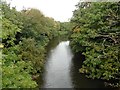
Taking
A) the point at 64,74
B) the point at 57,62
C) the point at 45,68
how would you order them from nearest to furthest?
the point at 64,74 → the point at 45,68 → the point at 57,62

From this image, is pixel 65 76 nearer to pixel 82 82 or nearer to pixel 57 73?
pixel 57 73

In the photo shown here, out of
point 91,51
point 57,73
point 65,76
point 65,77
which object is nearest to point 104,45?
point 91,51

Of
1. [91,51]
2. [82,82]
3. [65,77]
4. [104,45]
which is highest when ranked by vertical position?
[104,45]

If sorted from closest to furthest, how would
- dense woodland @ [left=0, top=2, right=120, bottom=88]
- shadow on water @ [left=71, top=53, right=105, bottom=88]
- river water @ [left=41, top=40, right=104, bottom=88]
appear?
dense woodland @ [left=0, top=2, right=120, bottom=88] → shadow on water @ [left=71, top=53, right=105, bottom=88] → river water @ [left=41, top=40, right=104, bottom=88]

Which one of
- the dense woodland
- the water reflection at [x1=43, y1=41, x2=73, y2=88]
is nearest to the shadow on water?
the water reflection at [x1=43, y1=41, x2=73, y2=88]

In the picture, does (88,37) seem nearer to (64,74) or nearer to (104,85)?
(104,85)

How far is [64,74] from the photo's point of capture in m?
27.5

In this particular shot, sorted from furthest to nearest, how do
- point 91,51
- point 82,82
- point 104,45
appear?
point 82,82, point 91,51, point 104,45

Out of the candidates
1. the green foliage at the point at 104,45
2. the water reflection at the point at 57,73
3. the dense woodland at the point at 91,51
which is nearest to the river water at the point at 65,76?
the water reflection at the point at 57,73

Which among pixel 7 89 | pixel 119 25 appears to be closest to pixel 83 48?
pixel 119 25

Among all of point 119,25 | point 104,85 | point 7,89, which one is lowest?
point 104,85

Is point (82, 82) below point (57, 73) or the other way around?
below

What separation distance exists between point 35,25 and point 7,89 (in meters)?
22.7

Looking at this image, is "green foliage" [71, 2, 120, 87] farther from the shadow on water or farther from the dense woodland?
the shadow on water
